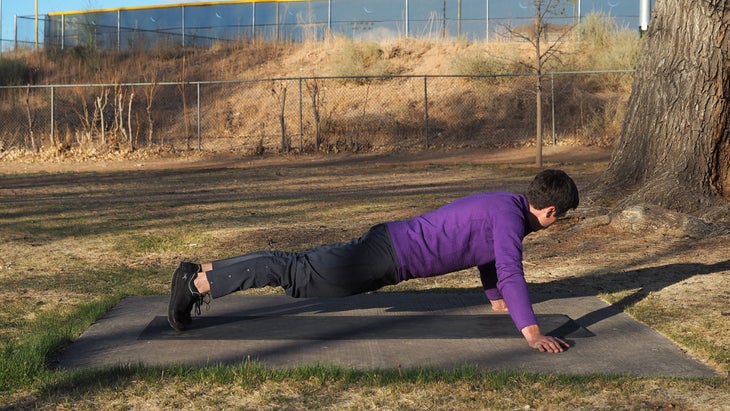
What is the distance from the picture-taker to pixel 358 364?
5.17 metres

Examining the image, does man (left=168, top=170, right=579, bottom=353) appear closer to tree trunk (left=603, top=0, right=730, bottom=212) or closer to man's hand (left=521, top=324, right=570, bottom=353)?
man's hand (left=521, top=324, right=570, bottom=353)

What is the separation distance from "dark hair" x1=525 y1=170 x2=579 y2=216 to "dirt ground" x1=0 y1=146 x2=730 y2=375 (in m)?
1.08

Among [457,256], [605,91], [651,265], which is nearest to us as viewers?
[457,256]

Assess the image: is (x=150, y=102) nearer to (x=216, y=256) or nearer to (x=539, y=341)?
(x=216, y=256)

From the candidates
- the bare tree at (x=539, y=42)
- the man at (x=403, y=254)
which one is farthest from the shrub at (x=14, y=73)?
the man at (x=403, y=254)

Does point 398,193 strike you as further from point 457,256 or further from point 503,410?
point 503,410

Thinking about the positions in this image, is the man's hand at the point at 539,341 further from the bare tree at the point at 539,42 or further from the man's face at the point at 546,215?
the bare tree at the point at 539,42

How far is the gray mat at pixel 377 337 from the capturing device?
523cm

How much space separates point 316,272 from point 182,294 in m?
0.78

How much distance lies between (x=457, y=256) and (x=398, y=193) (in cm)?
965

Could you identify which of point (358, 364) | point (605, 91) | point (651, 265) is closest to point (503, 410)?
point (358, 364)

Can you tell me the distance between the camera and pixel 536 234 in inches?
416

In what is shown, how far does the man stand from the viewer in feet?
18.2

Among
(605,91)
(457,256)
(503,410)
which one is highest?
(605,91)
